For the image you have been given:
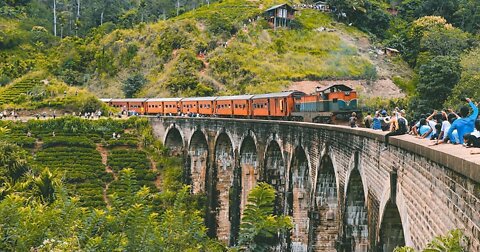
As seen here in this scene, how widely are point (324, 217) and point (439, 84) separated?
26.3m

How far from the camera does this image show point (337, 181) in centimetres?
1717

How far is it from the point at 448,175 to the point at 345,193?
8.56 meters

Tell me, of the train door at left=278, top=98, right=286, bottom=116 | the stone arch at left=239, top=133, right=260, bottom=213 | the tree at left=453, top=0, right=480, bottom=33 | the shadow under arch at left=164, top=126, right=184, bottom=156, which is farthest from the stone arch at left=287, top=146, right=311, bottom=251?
the tree at left=453, top=0, right=480, bottom=33

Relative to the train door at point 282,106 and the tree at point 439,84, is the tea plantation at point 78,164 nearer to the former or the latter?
the train door at point 282,106

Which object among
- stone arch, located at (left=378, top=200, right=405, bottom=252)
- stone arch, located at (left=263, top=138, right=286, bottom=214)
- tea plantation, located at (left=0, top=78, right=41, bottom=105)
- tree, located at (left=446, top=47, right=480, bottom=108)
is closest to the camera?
stone arch, located at (left=378, top=200, right=405, bottom=252)

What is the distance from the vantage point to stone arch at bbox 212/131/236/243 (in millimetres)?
35938

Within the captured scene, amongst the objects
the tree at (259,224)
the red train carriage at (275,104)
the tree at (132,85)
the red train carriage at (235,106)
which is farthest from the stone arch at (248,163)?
the tree at (132,85)

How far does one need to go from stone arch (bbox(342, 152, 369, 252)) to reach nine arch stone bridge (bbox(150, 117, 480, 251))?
3 cm

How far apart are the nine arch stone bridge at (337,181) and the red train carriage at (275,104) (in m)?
2.41

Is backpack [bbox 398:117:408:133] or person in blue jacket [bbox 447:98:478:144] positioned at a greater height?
person in blue jacket [bbox 447:98:478:144]

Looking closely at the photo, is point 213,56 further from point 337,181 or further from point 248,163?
point 337,181

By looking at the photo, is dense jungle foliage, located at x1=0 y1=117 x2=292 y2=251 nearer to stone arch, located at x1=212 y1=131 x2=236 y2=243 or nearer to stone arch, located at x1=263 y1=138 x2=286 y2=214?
stone arch, located at x1=212 y1=131 x2=236 y2=243

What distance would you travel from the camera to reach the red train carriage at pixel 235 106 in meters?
36.9

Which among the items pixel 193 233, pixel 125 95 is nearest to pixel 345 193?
pixel 193 233
